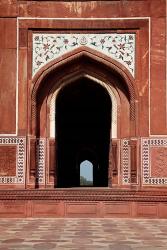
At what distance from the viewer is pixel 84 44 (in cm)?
866

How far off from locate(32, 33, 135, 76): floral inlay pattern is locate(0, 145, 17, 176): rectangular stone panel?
1.34 meters

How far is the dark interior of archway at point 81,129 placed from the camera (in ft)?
39.6

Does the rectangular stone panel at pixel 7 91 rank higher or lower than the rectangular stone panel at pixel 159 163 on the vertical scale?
higher

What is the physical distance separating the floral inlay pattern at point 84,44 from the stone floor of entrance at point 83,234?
2722 millimetres

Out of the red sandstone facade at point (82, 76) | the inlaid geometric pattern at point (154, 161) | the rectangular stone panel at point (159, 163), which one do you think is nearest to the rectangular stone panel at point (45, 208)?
the red sandstone facade at point (82, 76)

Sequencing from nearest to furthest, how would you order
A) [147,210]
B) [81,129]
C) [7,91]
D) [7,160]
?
[147,210] → [7,160] → [7,91] → [81,129]

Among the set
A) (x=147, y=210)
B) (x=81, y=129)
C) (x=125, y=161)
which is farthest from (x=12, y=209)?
(x=81, y=129)

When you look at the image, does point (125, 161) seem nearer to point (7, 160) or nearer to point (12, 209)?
point (7, 160)

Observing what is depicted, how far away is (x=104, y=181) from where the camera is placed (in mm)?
14906

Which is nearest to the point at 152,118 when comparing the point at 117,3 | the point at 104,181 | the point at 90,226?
the point at 117,3

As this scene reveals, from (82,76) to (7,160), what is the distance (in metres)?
1.98

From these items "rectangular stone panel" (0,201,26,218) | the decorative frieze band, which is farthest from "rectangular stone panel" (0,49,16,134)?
the decorative frieze band

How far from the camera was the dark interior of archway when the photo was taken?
12.1 metres

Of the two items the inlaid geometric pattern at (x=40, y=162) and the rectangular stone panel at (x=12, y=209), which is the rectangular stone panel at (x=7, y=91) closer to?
the inlaid geometric pattern at (x=40, y=162)
